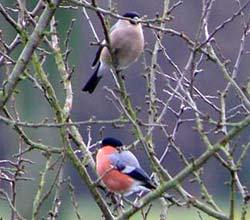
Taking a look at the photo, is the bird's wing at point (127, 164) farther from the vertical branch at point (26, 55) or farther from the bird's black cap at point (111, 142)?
the vertical branch at point (26, 55)

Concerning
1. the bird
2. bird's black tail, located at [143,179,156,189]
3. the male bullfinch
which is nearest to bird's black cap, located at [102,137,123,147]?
the male bullfinch

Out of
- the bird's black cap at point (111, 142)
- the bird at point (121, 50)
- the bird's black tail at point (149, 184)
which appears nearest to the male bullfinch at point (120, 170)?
the bird's black cap at point (111, 142)

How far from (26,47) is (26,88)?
914 centimetres

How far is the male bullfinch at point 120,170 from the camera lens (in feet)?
16.1

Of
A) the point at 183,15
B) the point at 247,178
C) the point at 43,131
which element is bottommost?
the point at 247,178

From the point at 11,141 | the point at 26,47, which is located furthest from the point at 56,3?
the point at 11,141

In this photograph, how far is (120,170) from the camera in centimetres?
508

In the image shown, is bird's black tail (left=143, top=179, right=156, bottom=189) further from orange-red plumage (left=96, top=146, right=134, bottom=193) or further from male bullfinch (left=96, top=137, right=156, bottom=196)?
orange-red plumage (left=96, top=146, right=134, bottom=193)

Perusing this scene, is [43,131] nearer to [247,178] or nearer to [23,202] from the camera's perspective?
[23,202]

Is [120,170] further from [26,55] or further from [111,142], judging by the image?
[26,55]

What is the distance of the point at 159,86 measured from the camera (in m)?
13.5

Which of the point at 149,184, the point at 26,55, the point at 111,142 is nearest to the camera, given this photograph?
the point at 26,55

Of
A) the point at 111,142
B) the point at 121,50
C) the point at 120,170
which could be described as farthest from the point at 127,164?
the point at 121,50

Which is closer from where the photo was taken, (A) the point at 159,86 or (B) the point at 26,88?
(B) the point at 26,88
